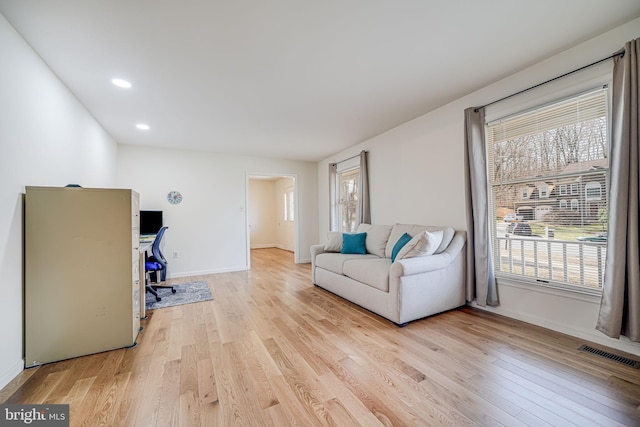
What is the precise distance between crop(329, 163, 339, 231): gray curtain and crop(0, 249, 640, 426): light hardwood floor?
3143 millimetres

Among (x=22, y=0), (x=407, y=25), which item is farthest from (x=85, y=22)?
(x=407, y=25)

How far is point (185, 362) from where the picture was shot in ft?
6.40

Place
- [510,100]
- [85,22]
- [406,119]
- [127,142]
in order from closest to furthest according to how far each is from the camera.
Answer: [85,22]
[510,100]
[406,119]
[127,142]

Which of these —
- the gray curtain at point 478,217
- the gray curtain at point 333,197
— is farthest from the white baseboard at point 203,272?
the gray curtain at point 478,217

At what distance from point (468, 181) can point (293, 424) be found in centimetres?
278

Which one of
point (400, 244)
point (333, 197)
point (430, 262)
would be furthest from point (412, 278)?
point (333, 197)

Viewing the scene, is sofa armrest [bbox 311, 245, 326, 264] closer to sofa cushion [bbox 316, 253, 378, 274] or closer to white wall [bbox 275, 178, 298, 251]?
sofa cushion [bbox 316, 253, 378, 274]

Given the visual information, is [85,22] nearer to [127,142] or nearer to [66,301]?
[66,301]

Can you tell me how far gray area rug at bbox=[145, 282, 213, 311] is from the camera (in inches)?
130

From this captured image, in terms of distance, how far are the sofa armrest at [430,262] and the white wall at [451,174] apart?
0.26m

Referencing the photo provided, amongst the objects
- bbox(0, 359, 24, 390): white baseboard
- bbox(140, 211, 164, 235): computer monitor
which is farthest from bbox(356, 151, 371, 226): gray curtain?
bbox(0, 359, 24, 390): white baseboard

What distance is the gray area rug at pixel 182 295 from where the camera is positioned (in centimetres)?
331

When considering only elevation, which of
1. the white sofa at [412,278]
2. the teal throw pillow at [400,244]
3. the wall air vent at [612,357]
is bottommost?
the wall air vent at [612,357]

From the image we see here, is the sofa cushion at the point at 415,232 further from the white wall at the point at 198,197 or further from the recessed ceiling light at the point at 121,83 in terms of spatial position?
the recessed ceiling light at the point at 121,83
